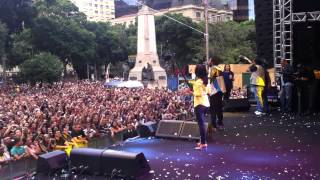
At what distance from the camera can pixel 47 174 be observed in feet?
20.2

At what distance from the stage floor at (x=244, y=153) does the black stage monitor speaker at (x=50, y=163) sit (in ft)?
4.05

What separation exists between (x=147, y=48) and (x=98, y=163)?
116 ft

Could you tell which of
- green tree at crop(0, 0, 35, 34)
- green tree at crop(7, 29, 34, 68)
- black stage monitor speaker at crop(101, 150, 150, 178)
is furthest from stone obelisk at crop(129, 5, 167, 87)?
black stage monitor speaker at crop(101, 150, 150, 178)

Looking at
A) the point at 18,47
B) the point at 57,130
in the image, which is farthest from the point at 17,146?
the point at 18,47

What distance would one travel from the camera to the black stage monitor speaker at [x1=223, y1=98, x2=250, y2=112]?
12.6 m

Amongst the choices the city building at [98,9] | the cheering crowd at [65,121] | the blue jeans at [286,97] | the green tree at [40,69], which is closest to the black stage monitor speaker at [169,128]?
the cheering crowd at [65,121]

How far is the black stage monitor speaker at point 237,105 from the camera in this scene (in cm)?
1262

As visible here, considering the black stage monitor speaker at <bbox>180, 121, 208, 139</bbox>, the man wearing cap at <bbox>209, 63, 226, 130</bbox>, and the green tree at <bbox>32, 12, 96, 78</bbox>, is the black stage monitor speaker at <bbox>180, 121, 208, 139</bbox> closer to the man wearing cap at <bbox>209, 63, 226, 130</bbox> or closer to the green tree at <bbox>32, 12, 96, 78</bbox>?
the man wearing cap at <bbox>209, 63, 226, 130</bbox>

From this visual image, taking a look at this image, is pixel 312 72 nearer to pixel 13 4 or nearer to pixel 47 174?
pixel 47 174

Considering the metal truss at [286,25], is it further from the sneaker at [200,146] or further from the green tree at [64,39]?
the green tree at [64,39]

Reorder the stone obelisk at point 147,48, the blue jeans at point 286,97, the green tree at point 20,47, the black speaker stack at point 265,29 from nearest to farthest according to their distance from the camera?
the blue jeans at point 286,97 → the black speaker stack at point 265,29 → the stone obelisk at point 147,48 → the green tree at point 20,47

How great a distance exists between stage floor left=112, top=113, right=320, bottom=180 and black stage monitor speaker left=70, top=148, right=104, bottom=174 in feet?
2.34

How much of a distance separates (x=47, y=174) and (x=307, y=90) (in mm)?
7008

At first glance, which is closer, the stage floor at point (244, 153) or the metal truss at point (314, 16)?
the stage floor at point (244, 153)
